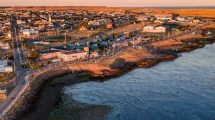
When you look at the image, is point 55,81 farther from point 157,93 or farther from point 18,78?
point 157,93

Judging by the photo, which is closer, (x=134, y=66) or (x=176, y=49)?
(x=134, y=66)

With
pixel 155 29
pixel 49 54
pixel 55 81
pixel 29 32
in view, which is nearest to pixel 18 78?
pixel 55 81

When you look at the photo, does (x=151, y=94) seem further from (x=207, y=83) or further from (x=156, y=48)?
(x=156, y=48)

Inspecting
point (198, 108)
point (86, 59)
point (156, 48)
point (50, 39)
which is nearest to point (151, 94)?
point (198, 108)

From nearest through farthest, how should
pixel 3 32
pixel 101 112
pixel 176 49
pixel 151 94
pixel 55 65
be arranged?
pixel 101 112, pixel 151 94, pixel 55 65, pixel 176 49, pixel 3 32

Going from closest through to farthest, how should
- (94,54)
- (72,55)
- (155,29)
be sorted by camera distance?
1. (72,55)
2. (94,54)
3. (155,29)

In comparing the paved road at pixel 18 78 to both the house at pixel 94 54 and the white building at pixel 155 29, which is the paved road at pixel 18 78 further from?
the white building at pixel 155 29

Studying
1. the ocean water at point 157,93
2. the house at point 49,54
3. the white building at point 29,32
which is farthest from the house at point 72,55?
the white building at point 29,32
